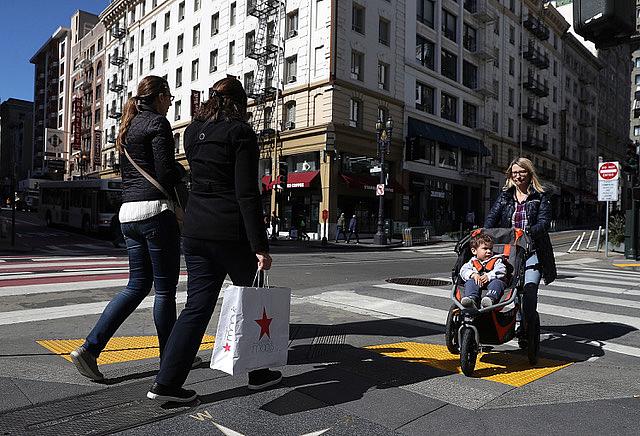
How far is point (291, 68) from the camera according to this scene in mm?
32312

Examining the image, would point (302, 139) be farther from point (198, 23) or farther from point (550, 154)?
point (550, 154)

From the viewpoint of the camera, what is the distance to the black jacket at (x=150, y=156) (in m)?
3.53

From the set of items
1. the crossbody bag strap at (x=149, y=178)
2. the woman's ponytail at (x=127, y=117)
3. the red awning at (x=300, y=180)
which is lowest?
the crossbody bag strap at (x=149, y=178)

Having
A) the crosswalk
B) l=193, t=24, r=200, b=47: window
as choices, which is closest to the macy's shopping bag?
the crosswalk

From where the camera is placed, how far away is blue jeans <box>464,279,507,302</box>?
417cm

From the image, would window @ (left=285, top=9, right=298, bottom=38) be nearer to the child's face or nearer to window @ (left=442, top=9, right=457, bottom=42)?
window @ (left=442, top=9, right=457, bottom=42)

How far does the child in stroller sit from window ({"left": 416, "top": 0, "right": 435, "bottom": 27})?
33.9m

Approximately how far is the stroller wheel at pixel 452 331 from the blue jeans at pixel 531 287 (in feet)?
1.87

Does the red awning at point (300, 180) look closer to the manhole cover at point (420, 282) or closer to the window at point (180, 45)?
the window at point (180, 45)

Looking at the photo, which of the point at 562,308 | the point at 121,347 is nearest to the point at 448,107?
the point at 562,308

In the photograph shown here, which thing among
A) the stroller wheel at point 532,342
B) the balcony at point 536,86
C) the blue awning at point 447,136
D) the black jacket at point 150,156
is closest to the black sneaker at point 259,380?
the black jacket at point 150,156

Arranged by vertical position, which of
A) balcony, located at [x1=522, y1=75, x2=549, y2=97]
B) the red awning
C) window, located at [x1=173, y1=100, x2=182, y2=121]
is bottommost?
the red awning

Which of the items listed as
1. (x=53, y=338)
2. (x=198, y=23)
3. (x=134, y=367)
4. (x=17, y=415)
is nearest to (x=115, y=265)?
(x=53, y=338)

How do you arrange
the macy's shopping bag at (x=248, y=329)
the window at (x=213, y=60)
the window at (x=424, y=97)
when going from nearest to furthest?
the macy's shopping bag at (x=248, y=329)
the window at (x=424, y=97)
the window at (x=213, y=60)
